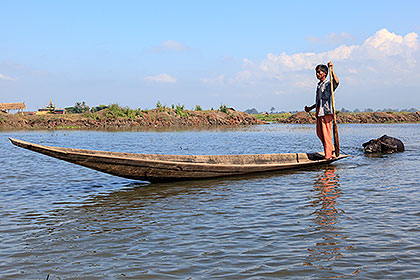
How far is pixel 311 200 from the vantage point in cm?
837

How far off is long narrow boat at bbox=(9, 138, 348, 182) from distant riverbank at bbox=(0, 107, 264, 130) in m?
39.1

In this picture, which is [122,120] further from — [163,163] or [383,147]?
[163,163]

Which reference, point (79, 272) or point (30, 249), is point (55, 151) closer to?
point (30, 249)

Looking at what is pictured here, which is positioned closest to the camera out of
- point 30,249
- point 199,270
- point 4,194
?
point 199,270

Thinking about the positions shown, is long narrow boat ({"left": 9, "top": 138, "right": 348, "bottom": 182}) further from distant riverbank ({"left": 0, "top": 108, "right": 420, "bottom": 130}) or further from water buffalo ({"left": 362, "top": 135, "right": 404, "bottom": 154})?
distant riverbank ({"left": 0, "top": 108, "right": 420, "bottom": 130})

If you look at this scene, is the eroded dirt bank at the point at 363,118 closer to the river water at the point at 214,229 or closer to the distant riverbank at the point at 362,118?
the distant riverbank at the point at 362,118

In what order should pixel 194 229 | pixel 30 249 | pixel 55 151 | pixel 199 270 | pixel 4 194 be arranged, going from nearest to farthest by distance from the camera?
pixel 199 270, pixel 30 249, pixel 194 229, pixel 55 151, pixel 4 194

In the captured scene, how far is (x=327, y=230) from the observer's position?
6.11 metres

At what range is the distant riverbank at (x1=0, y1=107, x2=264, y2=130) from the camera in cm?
5016

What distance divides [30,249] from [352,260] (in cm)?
434

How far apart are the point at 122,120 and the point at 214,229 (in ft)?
160

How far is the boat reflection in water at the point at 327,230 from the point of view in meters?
4.83

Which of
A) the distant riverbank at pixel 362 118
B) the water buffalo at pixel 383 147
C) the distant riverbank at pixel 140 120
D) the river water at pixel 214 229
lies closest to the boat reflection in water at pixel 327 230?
the river water at pixel 214 229

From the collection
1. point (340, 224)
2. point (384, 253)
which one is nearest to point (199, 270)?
point (384, 253)
